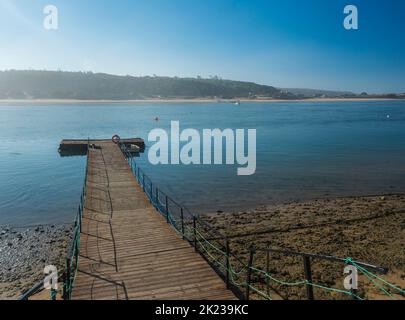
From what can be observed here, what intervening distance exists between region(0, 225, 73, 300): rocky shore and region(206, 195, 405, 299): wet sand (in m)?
7.92

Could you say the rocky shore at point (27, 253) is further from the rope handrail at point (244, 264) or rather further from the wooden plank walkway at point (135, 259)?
the rope handrail at point (244, 264)

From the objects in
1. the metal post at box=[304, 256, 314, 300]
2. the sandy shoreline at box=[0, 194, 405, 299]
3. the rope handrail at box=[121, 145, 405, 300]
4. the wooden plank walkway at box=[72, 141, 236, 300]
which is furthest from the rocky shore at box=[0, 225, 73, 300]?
the metal post at box=[304, 256, 314, 300]

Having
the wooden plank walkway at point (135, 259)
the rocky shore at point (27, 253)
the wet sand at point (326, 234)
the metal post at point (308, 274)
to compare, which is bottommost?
the rocky shore at point (27, 253)

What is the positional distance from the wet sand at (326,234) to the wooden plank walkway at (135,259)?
7.22ft

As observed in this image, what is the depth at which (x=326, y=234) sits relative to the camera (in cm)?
1753

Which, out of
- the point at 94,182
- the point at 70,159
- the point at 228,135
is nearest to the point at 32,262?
the point at 94,182

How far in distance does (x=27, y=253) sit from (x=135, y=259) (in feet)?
26.7

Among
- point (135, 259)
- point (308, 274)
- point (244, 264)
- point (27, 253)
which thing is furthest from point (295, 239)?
point (27, 253)

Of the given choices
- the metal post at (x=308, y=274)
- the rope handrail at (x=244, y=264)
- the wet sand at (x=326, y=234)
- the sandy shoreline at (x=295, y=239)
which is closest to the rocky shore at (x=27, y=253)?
the sandy shoreline at (x=295, y=239)

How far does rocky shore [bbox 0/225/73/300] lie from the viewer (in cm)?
1329

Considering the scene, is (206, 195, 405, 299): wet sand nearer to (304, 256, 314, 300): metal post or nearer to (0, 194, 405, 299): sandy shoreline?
(0, 194, 405, 299): sandy shoreline

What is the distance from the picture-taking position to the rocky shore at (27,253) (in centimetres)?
1329
